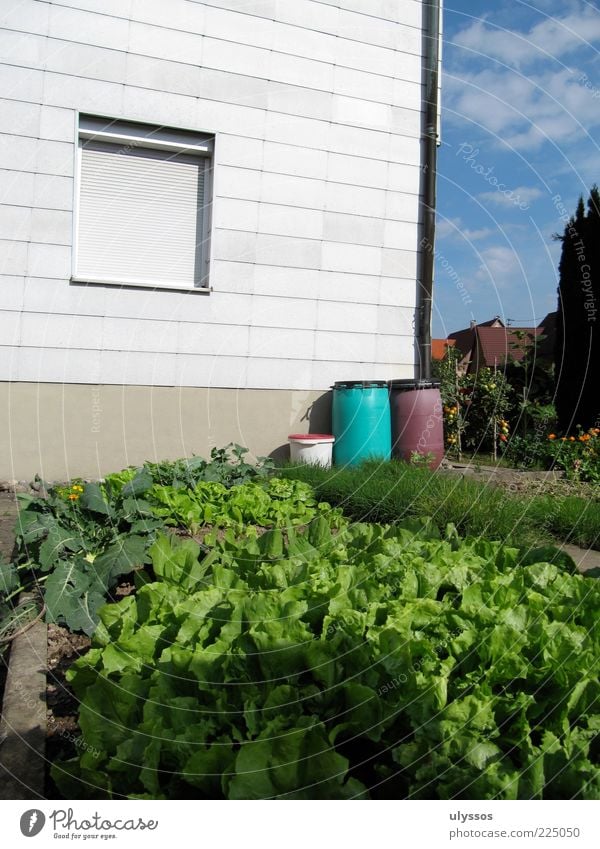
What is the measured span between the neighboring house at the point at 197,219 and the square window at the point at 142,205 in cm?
2

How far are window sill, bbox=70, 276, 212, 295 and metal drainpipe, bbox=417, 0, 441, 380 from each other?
2.65m

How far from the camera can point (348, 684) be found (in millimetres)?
1622

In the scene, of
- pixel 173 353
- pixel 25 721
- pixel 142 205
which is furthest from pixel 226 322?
pixel 25 721

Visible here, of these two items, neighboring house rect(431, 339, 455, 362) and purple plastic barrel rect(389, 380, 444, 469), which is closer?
purple plastic barrel rect(389, 380, 444, 469)

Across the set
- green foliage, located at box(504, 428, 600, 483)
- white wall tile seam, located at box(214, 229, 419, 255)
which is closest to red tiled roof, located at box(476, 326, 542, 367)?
green foliage, located at box(504, 428, 600, 483)

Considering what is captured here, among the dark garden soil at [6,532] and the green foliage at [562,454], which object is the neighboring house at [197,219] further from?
the green foliage at [562,454]

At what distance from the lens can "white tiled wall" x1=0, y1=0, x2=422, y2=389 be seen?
636 cm

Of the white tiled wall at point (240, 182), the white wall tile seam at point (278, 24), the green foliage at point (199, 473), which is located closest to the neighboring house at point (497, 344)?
the white tiled wall at point (240, 182)

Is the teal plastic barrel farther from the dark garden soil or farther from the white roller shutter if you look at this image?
the dark garden soil

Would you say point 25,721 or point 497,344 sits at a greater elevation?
point 497,344

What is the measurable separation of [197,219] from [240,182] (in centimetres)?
62

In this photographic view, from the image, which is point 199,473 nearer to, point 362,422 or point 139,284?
point 362,422

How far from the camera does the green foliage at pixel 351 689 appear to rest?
1.41 meters
